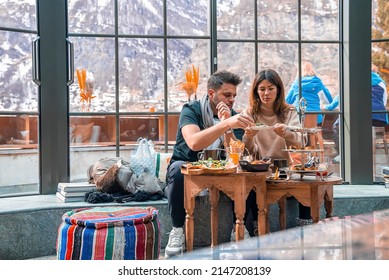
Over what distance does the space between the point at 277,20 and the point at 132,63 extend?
1.21 m

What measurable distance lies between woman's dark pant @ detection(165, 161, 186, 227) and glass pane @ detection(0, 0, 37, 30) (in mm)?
1578

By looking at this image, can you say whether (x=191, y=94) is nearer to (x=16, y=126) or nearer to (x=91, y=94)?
(x=91, y=94)

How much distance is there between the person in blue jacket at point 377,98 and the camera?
13.0 feet

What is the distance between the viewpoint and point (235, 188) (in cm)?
268

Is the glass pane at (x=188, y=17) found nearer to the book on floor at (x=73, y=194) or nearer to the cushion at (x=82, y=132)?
the cushion at (x=82, y=132)

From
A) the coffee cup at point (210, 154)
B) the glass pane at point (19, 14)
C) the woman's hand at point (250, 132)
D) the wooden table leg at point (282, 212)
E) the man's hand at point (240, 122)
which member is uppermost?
the glass pane at point (19, 14)

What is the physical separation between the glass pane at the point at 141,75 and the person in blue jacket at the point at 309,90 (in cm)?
107

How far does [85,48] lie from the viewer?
372 cm

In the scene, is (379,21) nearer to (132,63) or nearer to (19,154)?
(132,63)

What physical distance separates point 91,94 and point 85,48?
1.14 ft

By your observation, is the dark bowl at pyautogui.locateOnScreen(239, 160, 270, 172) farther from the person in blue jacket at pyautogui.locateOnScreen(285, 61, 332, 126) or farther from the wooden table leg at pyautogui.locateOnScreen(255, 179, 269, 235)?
the person in blue jacket at pyautogui.locateOnScreen(285, 61, 332, 126)

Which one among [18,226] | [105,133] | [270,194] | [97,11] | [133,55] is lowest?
[18,226]

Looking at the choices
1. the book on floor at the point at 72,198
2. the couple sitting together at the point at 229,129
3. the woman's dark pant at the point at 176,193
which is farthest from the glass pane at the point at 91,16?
the woman's dark pant at the point at 176,193
